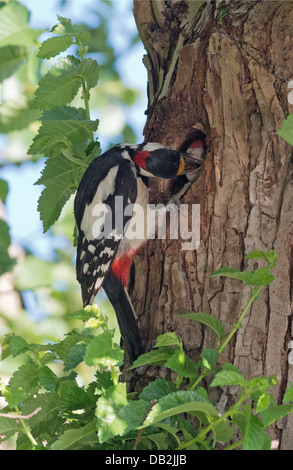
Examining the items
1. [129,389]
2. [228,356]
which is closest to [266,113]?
[228,356]

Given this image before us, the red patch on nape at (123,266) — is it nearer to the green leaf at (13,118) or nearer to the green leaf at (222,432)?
the green leaf at (222,432)

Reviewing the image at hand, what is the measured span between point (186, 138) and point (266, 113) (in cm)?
38

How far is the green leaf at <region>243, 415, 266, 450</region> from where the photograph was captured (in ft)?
4.05

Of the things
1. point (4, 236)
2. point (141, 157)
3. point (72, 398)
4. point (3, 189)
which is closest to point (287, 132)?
point (72, 398)

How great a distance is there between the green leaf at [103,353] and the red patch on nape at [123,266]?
3.12 feet

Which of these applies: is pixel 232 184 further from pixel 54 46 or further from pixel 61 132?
pixel 54 46

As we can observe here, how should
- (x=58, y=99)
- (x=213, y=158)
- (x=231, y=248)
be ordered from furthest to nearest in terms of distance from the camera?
(x=58, y=99), (x=213, y=158), (x=231, y=248)

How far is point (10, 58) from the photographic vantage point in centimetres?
281

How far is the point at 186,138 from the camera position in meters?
2.22

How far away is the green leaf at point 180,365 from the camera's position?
1464mm
